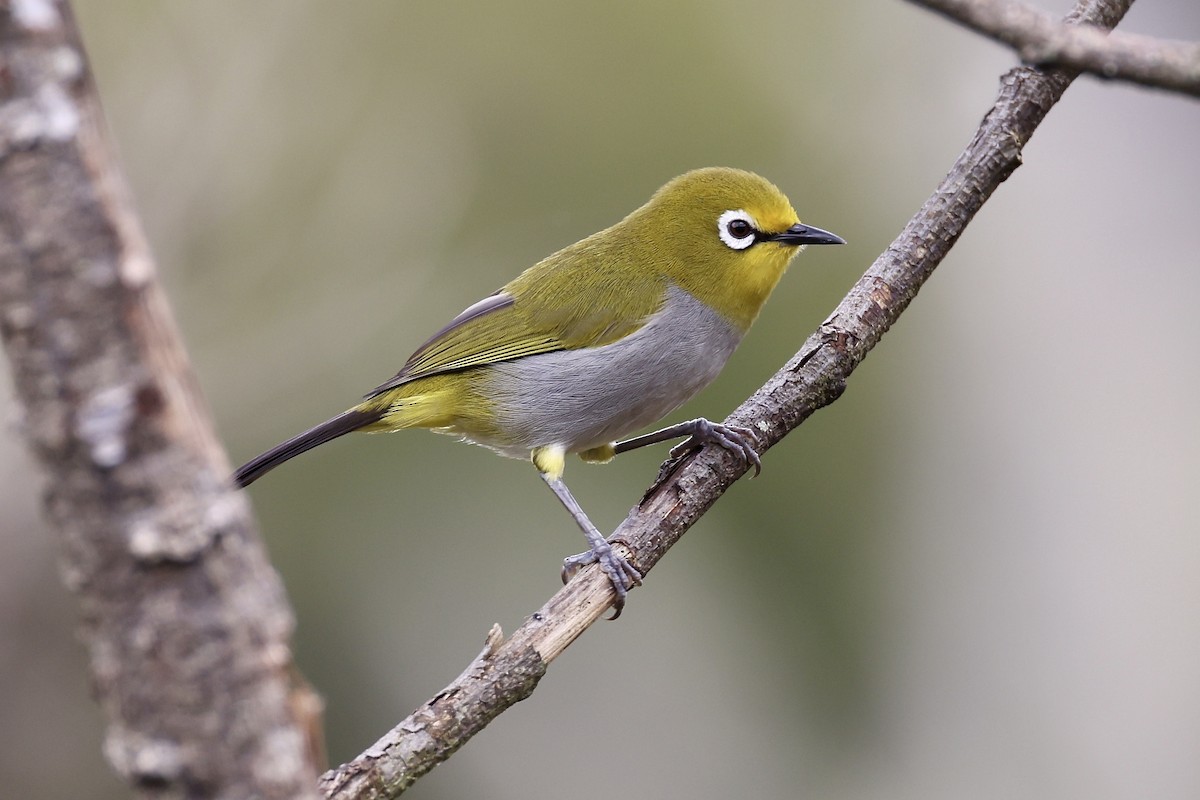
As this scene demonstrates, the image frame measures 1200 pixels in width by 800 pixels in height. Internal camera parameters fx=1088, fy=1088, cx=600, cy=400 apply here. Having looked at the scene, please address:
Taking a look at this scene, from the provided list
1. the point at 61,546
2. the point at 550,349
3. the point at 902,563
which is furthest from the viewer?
the point at 902,563

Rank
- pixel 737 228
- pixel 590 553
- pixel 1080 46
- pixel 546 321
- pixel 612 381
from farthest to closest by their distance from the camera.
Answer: pixel 546 321
pixel 737 228
pixel 612 381
pixel 590 553
pixel 1080 46

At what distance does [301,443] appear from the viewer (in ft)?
14.2

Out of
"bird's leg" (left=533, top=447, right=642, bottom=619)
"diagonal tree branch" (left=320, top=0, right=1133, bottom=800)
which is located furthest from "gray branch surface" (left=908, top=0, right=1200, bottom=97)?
"bird's leg" (left=533, top=447, right=642, bottom=619)

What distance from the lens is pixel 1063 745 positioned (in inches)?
249

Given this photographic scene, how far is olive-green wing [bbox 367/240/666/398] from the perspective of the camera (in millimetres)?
4719

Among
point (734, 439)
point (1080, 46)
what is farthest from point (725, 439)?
point (1080, 46)

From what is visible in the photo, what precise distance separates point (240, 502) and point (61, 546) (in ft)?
0.85

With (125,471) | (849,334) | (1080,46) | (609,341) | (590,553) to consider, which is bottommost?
(590,553)

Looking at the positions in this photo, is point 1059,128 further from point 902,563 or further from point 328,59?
point 328,59

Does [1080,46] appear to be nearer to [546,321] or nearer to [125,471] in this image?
[125,471]

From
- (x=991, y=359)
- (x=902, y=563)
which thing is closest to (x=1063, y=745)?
(x=902, y=563)

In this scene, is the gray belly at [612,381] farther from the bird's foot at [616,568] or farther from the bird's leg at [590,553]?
the bird's foot at [616,568]

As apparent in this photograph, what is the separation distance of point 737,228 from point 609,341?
0.74 meters

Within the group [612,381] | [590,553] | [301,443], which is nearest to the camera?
[590,553]
